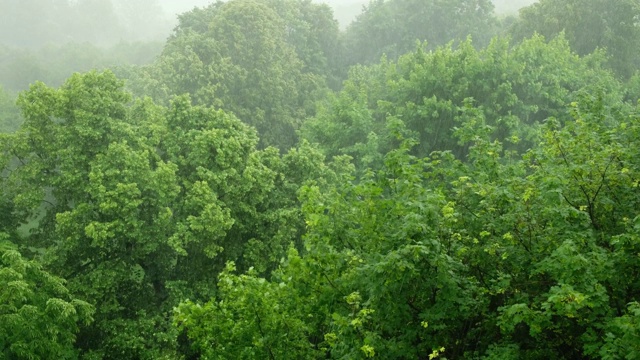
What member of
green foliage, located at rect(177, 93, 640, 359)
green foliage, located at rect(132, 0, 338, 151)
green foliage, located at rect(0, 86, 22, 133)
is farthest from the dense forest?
green foliage, located at rect(0, 86, 22, 133)

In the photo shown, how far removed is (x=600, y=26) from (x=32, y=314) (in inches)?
1496

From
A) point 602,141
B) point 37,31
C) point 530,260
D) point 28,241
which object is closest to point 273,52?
point 28,241

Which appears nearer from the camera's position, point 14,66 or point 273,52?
point 273,52

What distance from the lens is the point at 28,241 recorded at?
20.9 m

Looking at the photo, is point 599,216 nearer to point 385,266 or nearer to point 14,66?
point 385,266

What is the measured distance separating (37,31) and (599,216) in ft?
328

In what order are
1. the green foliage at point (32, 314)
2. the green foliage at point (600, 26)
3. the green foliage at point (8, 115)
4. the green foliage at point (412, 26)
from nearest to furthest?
the green foliage at point (32, 314)
the green foliage at point (600, 26)
the green foliage at point (8, 115)
the green foliage at point (412, 26)

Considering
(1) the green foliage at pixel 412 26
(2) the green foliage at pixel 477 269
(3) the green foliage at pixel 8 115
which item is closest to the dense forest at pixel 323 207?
(2) the green foliage at pixel 477 269

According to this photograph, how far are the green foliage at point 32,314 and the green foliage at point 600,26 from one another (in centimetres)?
3313

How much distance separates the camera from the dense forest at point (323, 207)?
10195 millimetres

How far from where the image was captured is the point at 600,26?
3888 centimetres

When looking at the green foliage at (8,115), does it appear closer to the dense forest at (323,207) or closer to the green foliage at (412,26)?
the dense forest at (323,207)

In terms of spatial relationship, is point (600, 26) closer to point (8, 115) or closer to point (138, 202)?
point (138, 202)

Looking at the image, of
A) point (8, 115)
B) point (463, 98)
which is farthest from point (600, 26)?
point (8, 115)
